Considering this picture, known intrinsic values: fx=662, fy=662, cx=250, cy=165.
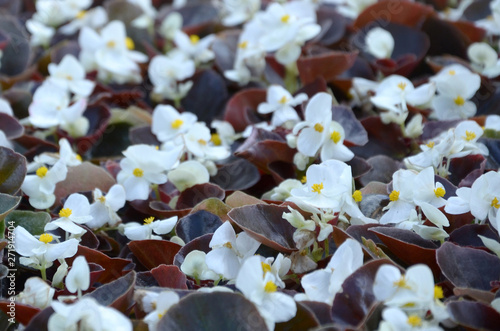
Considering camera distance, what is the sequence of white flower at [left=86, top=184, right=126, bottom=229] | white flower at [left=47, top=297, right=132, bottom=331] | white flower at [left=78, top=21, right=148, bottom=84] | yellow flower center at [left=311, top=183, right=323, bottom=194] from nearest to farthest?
white flower at [left=47, top=297, right=132, bottom=331] < yellow flower center at [left=311, top=183, right=323, bottom=194] < white flower at [left=86, top=184, right=126, bottom=229] < white flower at [left=78, top=21, right=148, bottom=84]

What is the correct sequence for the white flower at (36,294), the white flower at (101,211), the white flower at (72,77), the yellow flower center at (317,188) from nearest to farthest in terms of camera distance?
the white flower at (36,294)
the yellow flower center at (317,188)
the white flower at (101,211)
the white flower at (72,77)

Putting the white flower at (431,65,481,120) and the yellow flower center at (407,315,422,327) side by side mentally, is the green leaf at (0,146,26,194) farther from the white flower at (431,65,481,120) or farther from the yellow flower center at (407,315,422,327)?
the white flower at (431,65,481,120)

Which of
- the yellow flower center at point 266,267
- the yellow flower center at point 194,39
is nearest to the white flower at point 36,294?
the yellow flower center at point 266,267

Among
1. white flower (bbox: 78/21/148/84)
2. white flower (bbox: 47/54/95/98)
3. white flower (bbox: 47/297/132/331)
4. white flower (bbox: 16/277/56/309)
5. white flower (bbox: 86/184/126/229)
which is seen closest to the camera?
white flower (bbox: 47/297/132/331)

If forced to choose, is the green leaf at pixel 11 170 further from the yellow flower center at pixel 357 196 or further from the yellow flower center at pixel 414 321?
the yellow flower center at pixel 414 321

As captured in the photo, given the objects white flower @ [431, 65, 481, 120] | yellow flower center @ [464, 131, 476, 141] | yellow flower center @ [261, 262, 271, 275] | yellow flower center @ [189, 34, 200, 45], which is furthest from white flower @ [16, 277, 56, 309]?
yellow flower center @ [189, 34, 200, 45]

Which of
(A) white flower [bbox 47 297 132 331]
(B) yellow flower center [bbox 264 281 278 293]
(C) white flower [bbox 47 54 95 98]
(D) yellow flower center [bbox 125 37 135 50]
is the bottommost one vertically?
(D) yellow flower center [bbox 125 37 135 50]
